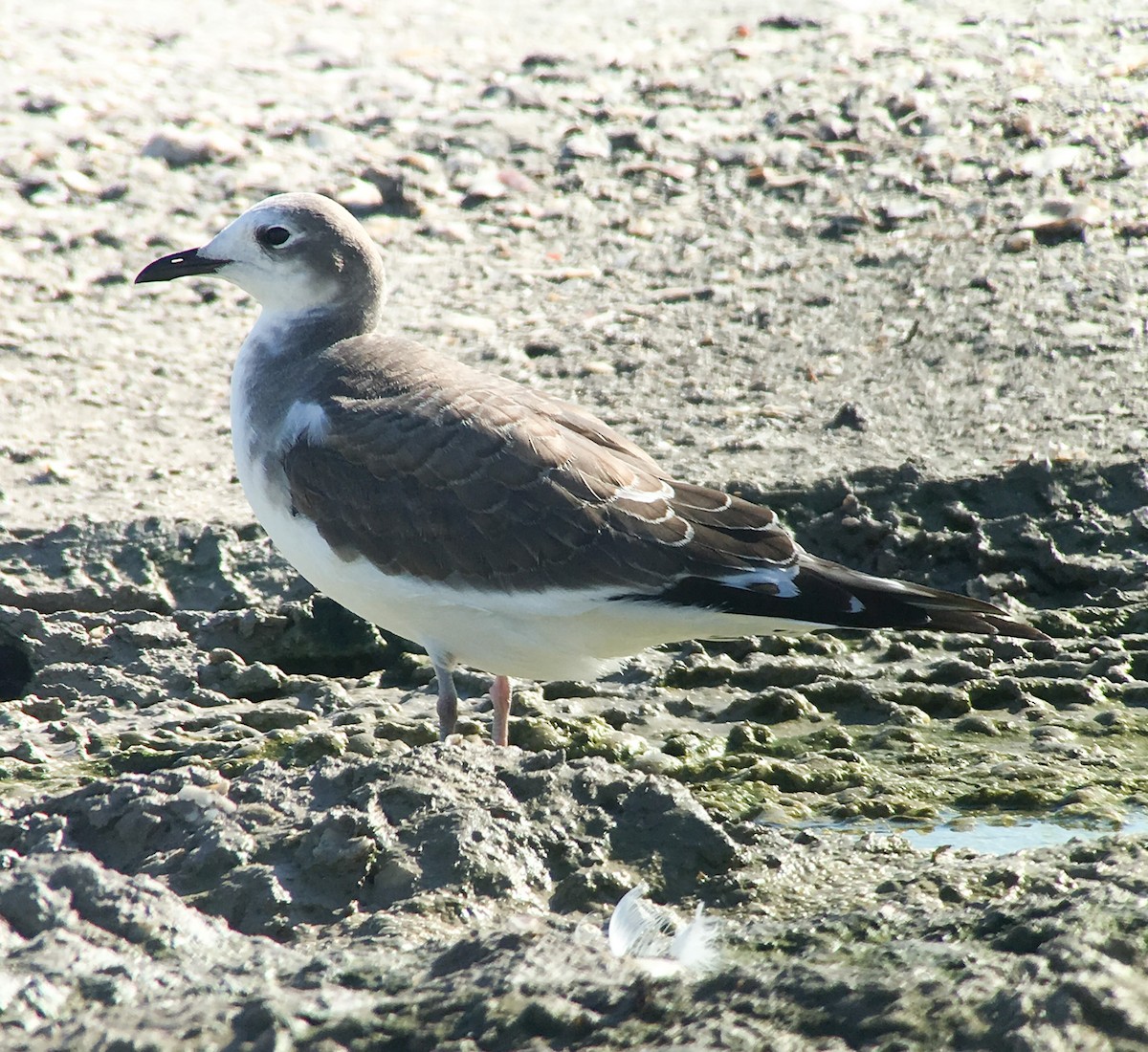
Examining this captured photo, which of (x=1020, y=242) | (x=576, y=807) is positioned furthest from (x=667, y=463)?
(x=1020, y=242)

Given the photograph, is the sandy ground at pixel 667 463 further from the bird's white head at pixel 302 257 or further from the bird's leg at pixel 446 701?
the bird's white head at pixel 302 257

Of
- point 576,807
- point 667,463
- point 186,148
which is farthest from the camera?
point 186,148

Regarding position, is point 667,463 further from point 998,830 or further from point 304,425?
point 998,830

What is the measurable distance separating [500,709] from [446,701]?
221 millimetres

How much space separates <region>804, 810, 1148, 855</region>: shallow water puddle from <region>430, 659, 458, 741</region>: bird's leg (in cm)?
114

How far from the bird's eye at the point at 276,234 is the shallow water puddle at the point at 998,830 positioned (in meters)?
2.58

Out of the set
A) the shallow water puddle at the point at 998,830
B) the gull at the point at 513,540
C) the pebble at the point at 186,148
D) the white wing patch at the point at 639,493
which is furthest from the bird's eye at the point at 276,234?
the pebble at the point at 186,148

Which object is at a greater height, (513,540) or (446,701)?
(513,540)

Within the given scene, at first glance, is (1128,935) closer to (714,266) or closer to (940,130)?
(714,266)

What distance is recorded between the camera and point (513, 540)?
4.68m

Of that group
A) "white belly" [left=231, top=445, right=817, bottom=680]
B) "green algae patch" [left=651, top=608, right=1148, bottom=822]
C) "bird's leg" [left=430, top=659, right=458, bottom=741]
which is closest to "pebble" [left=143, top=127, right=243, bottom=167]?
"white belly" [left=231, top=445, right=817, bottom=680]

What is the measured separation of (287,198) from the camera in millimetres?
5422

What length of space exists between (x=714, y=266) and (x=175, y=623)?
3.95m

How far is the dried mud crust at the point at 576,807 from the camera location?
9.86 feet
